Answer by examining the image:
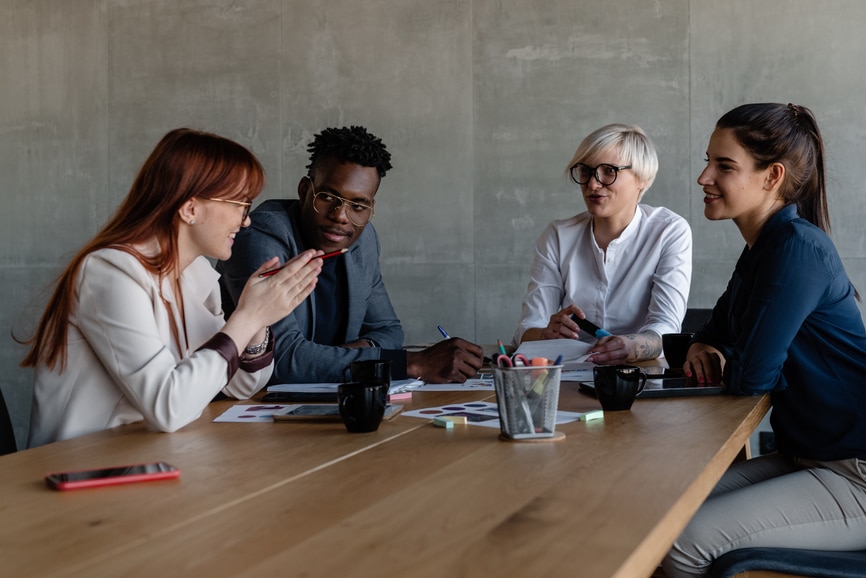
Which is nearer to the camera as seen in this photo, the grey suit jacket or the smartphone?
the smartphone

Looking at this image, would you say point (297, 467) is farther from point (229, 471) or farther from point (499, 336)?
point (499, 336)

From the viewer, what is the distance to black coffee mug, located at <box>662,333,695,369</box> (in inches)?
96.3

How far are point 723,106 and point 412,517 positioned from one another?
4037mm

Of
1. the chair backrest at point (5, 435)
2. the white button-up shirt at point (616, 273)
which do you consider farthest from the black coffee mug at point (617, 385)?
the white button-up shirt at point (616, 273)

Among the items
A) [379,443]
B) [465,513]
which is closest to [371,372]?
[379,443]

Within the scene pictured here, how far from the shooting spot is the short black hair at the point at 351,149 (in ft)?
8.96

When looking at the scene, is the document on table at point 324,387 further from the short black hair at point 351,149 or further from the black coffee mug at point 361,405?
the short black hair at point 351,149

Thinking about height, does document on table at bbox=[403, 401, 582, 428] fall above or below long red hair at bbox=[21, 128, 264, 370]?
below

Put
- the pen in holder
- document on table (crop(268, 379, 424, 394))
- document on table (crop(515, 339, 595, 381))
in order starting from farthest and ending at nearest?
document on table (crop(515, 339, 595, 381)) < document on table (crop(268, 379, 424, 394)) < the pen in holder

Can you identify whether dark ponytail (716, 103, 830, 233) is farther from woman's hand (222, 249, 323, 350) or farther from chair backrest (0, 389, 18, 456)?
chair backrest (0, 389, 18, 456)

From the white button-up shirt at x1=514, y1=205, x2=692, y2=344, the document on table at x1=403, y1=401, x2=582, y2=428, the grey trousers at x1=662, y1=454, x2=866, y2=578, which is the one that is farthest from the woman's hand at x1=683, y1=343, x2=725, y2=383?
the white button-up shirt at x1=514, y1=205, x2=692, y2=344

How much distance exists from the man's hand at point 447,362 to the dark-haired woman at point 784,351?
550mm

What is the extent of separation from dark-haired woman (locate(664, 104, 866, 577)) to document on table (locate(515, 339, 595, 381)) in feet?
1.01

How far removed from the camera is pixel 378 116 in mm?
5078
